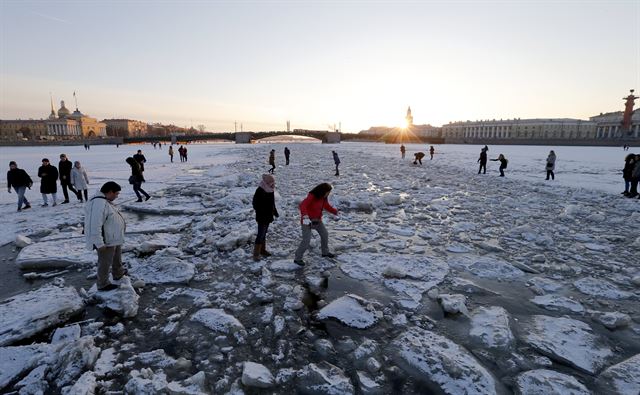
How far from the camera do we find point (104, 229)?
13.6 ft

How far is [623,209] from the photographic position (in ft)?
31.7

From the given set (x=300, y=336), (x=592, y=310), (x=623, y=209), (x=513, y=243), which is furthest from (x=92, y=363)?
(x=623, y=209)

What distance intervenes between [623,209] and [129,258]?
1362cm

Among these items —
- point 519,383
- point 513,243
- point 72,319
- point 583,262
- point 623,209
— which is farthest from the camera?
point 623,209

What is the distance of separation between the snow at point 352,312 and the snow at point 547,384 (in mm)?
1549

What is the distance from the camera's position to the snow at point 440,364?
2785 millimetres

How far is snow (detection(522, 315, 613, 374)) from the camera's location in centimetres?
314

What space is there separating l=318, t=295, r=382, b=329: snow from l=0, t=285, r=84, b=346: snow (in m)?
3.15

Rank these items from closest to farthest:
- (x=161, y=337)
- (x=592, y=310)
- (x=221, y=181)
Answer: (x=161, y=337), (x=592, y=310), (x=221, y=181)

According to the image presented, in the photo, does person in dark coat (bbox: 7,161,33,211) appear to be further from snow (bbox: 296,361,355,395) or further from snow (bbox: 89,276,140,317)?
snow (bbox: 296,361,355,395)

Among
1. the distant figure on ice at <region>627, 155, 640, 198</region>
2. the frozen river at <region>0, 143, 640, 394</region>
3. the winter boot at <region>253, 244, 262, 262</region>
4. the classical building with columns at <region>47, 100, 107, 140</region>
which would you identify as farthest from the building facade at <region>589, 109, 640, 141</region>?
the classical building with columns at <region>47, 100, 107, 140</region>

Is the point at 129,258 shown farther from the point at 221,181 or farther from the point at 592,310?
the point at 221,181

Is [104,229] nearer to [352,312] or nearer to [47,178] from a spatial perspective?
[352,312]

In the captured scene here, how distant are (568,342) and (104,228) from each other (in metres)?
5.81
